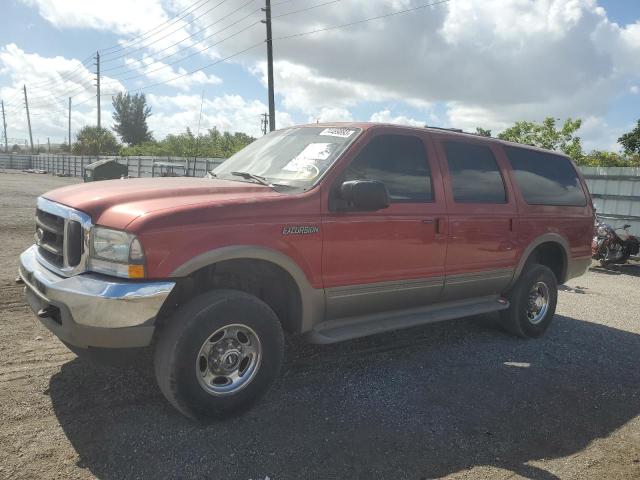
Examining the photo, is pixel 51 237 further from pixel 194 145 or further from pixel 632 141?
pixel 194 145

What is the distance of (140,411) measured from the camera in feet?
11.0

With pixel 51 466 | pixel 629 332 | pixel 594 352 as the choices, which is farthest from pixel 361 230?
pixel 629 332

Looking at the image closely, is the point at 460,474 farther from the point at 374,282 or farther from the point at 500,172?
the point at 500,172

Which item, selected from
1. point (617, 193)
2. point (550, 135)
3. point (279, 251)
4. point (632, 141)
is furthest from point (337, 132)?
point (632, 141)

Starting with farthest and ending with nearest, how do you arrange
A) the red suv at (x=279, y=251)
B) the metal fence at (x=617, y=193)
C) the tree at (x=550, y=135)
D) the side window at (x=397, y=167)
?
1. the tree at (x=550, y=135)
2. the metal fence at (x=617, y=193)
3. the side window at (x=397, y=167)
4. the red suv at (x=279, y=251)

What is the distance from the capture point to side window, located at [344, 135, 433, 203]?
13.1 feet

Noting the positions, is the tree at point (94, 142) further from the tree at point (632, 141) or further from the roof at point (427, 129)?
the roof at point (427, 129)

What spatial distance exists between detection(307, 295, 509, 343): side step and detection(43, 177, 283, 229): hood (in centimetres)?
108

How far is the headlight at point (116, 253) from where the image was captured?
2896mm

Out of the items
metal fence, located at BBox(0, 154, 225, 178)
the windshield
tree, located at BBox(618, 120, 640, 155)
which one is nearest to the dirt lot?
the windshield

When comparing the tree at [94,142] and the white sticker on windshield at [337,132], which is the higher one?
the tree at [94,142]

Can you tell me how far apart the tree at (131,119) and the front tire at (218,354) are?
77.6 meters

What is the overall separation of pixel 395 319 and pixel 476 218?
1.27 m

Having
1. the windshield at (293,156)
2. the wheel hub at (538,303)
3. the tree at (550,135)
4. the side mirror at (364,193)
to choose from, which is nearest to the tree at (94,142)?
the tree at (550,135)
